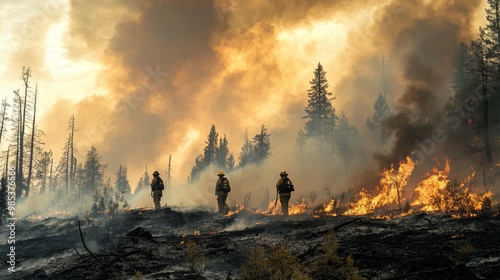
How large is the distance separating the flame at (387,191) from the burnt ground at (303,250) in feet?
19.3

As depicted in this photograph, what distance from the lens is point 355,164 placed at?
43.2 m

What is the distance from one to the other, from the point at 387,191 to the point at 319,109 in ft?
110

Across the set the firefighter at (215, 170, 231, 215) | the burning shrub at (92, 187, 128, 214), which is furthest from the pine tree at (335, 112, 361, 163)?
the burning shrub at (92, 187, 128, 214)

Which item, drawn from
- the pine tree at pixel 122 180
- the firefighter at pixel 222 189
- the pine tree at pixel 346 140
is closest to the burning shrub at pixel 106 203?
the firefighter at pixel 222 189

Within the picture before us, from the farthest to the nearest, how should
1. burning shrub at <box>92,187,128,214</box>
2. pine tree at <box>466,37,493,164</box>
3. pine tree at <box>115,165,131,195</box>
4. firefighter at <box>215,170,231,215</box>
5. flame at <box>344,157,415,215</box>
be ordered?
pine tree at <box>115,165,131,195</box>, pine tree at <box>466,37,493,164</box>, burning shrub at <box>92,187,128,214</box>, firefighter at <box>215,170,231,215</box>, flame at <box>344,157,415,215</box>

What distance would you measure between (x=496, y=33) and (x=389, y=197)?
2305cm

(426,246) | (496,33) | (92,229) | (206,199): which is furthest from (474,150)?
(206,199)

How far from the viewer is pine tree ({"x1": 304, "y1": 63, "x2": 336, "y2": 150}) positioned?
56.1 m

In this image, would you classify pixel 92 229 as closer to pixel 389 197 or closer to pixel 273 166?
pixel 389 197

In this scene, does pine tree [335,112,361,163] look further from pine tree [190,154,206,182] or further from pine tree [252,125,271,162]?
pine tree [190,154,206,182]

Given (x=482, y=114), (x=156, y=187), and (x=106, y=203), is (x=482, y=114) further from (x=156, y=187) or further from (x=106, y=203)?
(x=106, y=203)

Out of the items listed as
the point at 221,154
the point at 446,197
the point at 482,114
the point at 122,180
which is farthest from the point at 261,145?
the point at 122,180

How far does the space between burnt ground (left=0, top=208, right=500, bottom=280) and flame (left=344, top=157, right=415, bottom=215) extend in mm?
5885

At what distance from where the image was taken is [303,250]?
1117 centimetres
